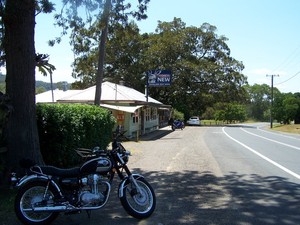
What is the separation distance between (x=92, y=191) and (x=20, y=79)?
3.43 meters

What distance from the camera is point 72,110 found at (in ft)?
39.3

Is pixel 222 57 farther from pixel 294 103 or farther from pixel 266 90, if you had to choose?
pixel 266 90

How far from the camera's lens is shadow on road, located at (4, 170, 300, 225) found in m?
6.43

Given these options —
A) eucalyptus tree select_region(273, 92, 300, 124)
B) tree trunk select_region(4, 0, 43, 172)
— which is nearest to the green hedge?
tree trunk select_region(4, 0, 43, 172)

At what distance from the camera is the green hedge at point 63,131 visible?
1038cm

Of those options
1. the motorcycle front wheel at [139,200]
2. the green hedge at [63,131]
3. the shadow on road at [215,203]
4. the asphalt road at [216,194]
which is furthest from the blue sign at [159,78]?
the motorcycle front wheel at [139,200]

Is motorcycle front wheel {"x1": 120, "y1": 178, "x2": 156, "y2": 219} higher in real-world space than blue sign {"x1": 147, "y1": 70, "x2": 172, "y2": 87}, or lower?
lower

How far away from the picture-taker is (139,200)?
6691 millimetres

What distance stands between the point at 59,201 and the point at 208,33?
217ft

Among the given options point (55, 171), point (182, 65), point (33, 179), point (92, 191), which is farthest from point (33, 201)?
point (182, 65)

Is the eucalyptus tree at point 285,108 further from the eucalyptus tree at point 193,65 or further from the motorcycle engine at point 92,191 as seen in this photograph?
the motorcycle engine at point 92,191

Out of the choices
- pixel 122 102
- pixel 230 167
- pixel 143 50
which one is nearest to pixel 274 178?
pixel 230 167

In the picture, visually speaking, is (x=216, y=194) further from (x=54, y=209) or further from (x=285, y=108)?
(x=285, y=108)

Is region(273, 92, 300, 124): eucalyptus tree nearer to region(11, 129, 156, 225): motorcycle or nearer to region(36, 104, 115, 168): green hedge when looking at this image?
region(36, 104, 115, 168): green hedge
